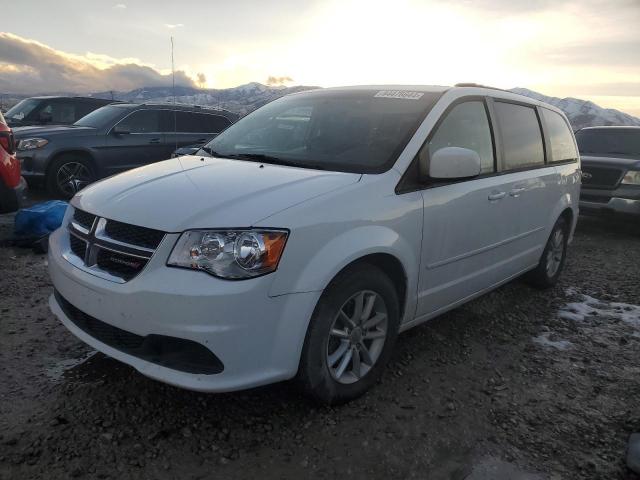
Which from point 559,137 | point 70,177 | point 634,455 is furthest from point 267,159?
point 70,177

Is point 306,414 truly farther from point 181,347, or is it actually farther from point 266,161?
point 266,161

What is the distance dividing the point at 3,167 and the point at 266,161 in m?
3.22

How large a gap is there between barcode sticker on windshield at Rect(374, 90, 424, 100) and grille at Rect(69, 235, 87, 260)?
6.95 ft

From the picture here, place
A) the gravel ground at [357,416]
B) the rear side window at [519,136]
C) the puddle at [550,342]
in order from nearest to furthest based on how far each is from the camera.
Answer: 1. the gravel ground at [357,416]
2. the puddle at [550,342]
3. the rear side window at [519,136]

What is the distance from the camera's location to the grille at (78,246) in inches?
104

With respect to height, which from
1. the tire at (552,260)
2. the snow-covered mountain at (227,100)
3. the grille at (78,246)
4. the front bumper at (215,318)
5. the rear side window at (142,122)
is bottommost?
the tire at (552,260)

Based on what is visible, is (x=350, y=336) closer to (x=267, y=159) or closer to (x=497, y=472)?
(x=497, y=472)

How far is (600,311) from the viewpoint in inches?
179

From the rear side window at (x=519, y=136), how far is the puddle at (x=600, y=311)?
4.40ft

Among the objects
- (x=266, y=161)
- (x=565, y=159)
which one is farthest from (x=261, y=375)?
(x=565, y=159)

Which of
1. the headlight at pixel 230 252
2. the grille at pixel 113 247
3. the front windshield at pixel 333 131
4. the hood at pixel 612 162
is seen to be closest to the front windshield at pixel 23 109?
the front windshield at pixel 333 131

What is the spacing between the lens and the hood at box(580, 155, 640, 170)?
7.93m

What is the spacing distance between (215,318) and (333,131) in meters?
1.70

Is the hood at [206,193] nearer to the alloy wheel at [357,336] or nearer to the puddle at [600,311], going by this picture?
the alloy wheel at [357,336]
